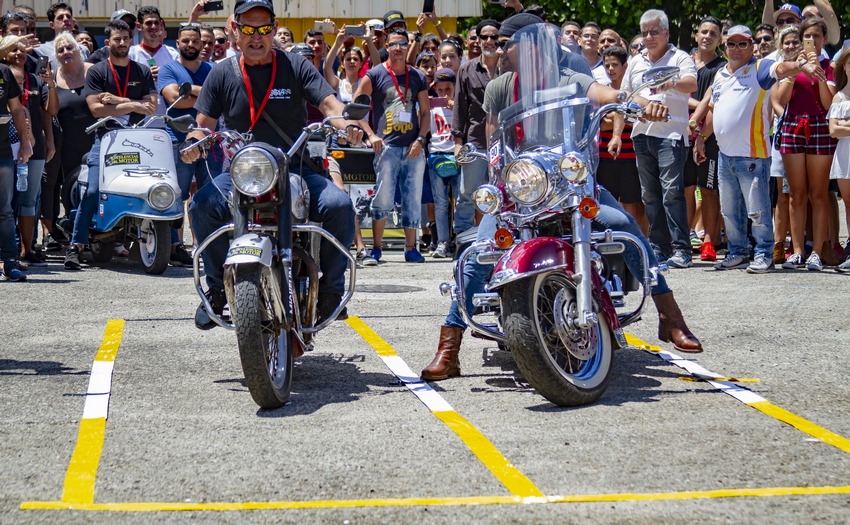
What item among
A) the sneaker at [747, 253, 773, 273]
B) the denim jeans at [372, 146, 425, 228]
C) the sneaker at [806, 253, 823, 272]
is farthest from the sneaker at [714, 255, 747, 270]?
the denim jeans at [372, 146, 425, 228]

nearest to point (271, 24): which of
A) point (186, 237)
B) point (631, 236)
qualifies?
point (631, 236)

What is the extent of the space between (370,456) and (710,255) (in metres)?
8.04

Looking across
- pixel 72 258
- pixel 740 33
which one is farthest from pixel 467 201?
pixel 72 258

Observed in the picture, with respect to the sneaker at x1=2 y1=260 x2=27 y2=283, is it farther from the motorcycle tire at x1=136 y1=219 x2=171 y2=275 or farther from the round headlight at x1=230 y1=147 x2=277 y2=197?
the round headlight at x1=230 y1=147 x2=277 y2=197

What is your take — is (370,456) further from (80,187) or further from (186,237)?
(186,237)

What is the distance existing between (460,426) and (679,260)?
6613mm

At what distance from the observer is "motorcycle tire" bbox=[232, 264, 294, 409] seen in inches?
212

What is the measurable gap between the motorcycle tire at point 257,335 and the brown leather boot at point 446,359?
2.98ft

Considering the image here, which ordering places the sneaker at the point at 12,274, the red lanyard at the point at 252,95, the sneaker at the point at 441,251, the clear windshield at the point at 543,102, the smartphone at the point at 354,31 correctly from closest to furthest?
the clear windshield at the point at 543,102
the red lanyard at the point at 252,95
the sneaker at the point at 12,274
the sneaker at the point at 441,251
the smartphone at the point at 354,31

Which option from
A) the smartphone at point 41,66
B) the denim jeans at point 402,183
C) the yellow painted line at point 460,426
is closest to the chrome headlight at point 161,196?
the smartphone at point 41,66

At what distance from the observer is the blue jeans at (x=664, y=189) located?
11.4 meters

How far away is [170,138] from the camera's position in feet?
38.9

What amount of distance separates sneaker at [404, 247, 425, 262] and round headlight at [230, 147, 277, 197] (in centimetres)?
693

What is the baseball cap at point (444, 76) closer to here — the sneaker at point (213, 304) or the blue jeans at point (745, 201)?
the blue jeans at point (745, 201)
